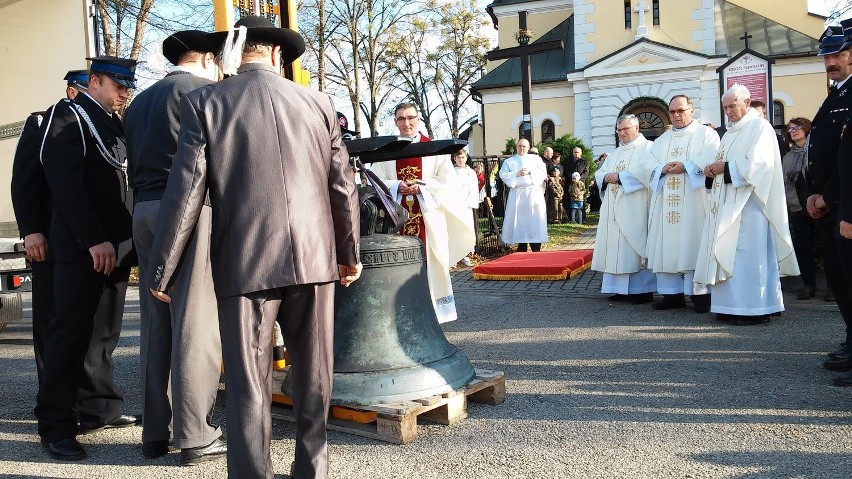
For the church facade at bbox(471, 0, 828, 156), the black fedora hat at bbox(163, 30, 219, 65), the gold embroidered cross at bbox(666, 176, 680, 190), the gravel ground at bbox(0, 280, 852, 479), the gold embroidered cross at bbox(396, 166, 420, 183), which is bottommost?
the gravel ground at bbox(0, 280, 852, 479)

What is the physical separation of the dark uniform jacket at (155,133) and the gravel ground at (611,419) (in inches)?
54.3

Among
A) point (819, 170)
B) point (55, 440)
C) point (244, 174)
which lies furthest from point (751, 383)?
point (55, 440)

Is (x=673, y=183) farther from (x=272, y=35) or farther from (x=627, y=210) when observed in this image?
(x=272, y=35)

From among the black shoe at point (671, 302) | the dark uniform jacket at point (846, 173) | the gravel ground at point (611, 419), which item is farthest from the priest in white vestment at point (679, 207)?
the dark uniform jacket at point (846, 173)

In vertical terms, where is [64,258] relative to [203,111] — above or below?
below

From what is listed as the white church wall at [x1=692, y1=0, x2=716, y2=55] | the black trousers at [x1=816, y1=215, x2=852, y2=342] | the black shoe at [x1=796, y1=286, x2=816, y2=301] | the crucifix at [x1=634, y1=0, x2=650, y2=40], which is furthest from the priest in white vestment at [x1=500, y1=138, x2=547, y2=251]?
the white church wall at [x1=692, y1=0, x2=716, y2=55]

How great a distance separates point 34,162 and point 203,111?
179cm

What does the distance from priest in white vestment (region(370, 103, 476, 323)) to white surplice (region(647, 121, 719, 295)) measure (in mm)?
2332

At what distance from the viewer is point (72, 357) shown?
3920 millimetres

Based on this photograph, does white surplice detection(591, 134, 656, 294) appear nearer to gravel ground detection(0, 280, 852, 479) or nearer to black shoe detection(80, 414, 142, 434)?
gravel ground detection(0, 280, 852, 479)

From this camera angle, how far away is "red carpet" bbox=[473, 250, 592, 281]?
980 centimetres

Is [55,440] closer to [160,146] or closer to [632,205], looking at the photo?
[160,146]

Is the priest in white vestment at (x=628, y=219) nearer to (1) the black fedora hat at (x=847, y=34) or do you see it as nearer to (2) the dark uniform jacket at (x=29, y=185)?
(1) the black fedora hat at (x=847, y=34)

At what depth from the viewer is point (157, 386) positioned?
367 centimetres
